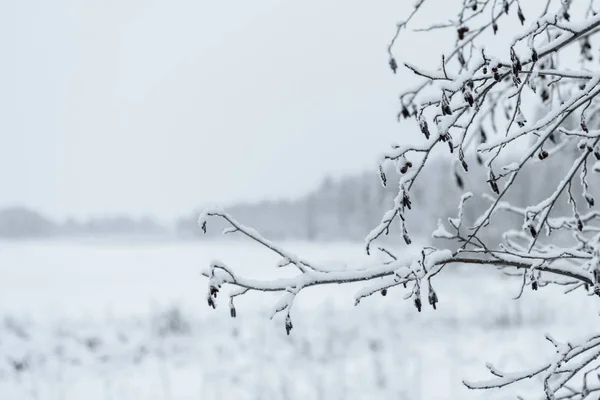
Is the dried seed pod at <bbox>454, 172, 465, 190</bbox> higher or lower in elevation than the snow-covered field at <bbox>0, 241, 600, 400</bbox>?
higher

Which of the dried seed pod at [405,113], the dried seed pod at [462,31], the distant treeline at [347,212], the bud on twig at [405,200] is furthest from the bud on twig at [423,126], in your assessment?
the distant treeline at [347,212]

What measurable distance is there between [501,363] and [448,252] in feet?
20.3

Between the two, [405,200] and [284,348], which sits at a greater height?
[405,200]

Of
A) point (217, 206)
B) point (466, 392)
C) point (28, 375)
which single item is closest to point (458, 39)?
point (217, 206)

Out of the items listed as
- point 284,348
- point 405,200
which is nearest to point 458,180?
point 405,200

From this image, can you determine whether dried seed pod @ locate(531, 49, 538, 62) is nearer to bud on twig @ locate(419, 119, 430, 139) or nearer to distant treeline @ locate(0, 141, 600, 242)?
bud on twig @ locate(419, 119, 430, 139)

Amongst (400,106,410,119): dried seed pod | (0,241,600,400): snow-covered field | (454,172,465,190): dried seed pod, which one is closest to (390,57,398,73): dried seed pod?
(400,106,410,119): dried seed pod

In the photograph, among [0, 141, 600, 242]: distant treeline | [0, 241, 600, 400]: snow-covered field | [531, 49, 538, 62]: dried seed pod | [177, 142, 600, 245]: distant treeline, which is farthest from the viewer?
[177, 142, 600, 245]: distant treeline

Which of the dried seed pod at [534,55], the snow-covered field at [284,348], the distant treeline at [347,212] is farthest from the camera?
the distant treeline at [347,212]

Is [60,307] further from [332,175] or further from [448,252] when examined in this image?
[332,175]

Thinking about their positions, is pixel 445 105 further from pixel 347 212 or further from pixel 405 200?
pixel 347 212

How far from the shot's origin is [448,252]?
55.4 inches

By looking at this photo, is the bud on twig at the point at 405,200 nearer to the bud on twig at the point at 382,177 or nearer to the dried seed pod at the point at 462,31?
the bud on twig at the point at 382,177

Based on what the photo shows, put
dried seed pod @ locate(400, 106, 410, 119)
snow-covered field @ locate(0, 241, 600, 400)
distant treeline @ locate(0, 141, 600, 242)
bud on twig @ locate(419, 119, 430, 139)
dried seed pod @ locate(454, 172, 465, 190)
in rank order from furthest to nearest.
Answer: distant treeline @ locate(0, 141, 600, 242)
snow-covered field @ locate(0, 241, 600, 400)
dried seed pod @ locate(454, 172, 465, 190)
dried seed pod @ locate(400, 106, 410, 119)
bud on twig @ locate(419, 119, 430, 139)
